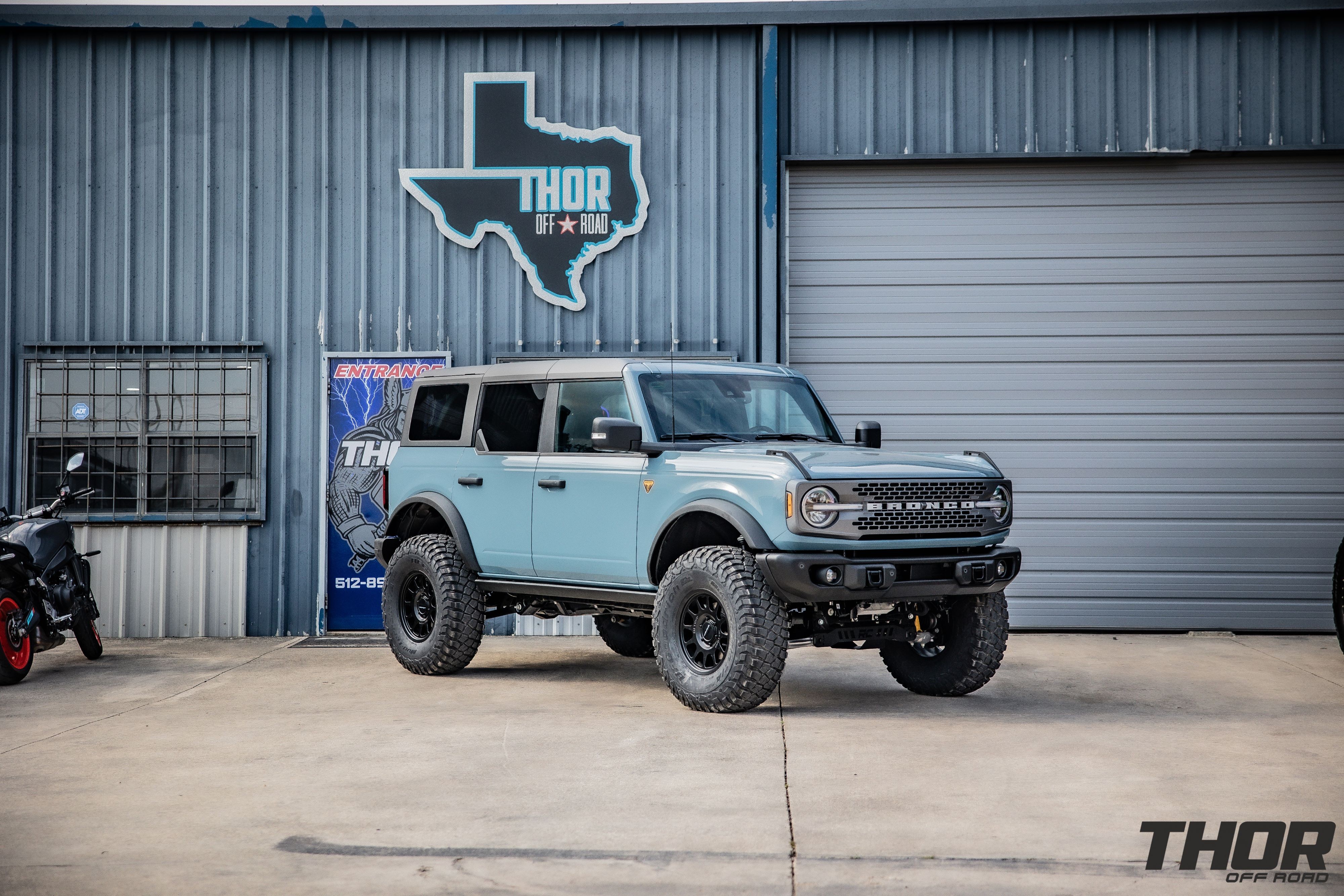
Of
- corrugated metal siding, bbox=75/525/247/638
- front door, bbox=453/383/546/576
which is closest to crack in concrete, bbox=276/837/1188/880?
front door, bbox=453/383/546/576

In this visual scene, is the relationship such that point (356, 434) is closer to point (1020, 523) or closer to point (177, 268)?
point (177, 268)

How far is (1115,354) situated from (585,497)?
593 centimetres

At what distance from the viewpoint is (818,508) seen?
6.95m

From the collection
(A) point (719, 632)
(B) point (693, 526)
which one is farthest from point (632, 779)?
(B) point (693, 526)

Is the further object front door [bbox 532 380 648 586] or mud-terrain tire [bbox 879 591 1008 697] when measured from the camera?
front door [bbox 532 380 648 586]

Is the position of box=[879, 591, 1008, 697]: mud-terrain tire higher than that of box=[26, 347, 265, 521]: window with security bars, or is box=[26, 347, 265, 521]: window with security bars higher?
box=[26, 347, 265, 521]: window with security bars

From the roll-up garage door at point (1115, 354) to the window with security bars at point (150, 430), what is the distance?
4.99 metres

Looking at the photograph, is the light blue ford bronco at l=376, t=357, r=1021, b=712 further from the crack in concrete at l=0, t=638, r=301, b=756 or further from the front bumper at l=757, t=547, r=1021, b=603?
the crack in concrete at l=0, t=638, r=301, b=756

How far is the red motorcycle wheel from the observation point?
845 centimetres

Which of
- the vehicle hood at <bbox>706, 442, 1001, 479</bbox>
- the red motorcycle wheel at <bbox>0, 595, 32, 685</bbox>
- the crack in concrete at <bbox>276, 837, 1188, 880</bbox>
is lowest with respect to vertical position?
the crack in concrete at <bbox>276, 837, 1188, 880</bbox>

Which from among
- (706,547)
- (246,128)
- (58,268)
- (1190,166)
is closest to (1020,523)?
(1190,166)

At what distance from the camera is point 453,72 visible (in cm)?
1177

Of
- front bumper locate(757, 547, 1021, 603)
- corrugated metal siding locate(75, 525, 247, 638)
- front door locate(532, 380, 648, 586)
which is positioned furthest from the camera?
corrugated metal siding locate(75, 525, 247, 638)

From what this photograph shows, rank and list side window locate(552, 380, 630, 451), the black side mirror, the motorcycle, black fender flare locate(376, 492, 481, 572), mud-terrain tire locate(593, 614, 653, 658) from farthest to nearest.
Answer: mud-terrain tire locate(593, 614, 653, 658) → black fender flare locate(376, 492, 481, 572) → the motorcycle → side window locate(552, 380, 630, 451) → the black side mirror
